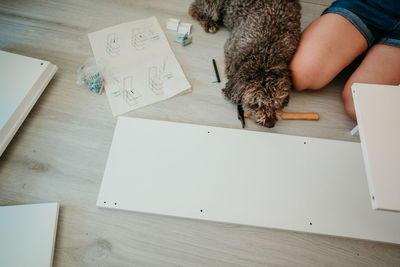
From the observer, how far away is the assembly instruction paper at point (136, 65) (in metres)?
0.90

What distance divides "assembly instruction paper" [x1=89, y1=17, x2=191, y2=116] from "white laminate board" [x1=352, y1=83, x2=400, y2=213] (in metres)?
0.59

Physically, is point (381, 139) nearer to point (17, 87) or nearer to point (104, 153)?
point (104, 153)

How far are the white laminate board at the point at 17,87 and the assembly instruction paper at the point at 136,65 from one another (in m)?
0.22

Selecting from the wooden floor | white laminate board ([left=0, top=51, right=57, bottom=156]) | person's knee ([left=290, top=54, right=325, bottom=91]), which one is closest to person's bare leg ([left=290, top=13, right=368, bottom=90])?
person's knee ([left=290, top=54, right=325, bottom=91])

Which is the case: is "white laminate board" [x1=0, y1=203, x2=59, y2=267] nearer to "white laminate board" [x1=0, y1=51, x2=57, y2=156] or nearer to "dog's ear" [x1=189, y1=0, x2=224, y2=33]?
"white laminate board" [x1=0, y1=51, x2=57, y2=156]

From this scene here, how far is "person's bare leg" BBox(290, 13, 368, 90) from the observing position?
83cm

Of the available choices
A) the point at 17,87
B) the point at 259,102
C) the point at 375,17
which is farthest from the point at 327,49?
the point at 17,87

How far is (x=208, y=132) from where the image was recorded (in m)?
0.81

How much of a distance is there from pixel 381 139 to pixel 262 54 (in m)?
0.43

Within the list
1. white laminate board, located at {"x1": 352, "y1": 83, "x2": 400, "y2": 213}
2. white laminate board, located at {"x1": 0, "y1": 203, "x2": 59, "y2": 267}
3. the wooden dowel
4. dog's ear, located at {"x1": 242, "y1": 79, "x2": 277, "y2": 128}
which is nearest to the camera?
white laminate board, located at {"x1": 352, "y1": 83, "x2": 400, "y2": 213}

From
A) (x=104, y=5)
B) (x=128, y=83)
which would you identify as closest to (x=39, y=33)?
(x=104, y=5)

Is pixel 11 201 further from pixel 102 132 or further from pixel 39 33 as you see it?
pixel 39 33

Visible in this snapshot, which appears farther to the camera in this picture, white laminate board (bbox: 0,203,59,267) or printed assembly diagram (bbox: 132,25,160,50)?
printed assembly diagram (bbox: 132,25,160,50)

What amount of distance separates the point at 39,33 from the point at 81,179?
2.34ft
